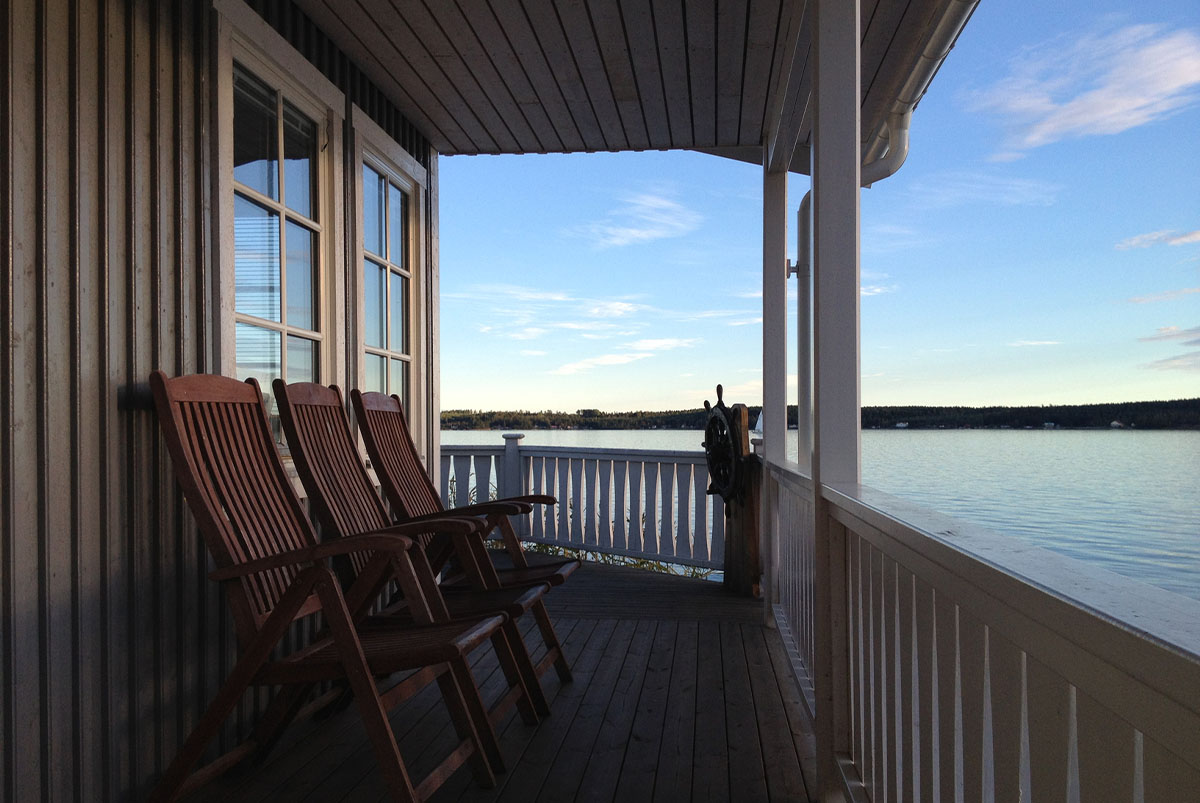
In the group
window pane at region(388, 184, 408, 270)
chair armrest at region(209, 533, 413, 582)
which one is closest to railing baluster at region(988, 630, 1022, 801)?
chair armrest at region(209, 533, 413, 582)

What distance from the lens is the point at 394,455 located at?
12.0ft

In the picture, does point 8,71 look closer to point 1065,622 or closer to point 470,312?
point 1065,622

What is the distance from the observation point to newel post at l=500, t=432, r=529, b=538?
689cm

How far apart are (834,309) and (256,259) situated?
1.96 m

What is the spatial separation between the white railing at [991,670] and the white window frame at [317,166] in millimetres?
1931

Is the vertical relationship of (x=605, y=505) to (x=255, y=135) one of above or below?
below

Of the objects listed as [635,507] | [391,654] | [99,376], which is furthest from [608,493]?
[99,376]

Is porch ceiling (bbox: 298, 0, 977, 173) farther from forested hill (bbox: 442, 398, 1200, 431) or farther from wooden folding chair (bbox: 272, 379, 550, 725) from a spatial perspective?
wooden folding chair (bbox: 272, 379, 550, 725)

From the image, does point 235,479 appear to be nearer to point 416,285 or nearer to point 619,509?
point 416,285

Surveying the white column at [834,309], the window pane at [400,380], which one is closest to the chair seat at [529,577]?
the white column at [834,309]

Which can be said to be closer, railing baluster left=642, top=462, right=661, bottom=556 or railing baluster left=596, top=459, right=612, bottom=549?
railing baluster left=642, top=462, right=661, bottom=556

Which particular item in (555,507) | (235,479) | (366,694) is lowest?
(555,507)

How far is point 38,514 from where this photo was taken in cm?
192

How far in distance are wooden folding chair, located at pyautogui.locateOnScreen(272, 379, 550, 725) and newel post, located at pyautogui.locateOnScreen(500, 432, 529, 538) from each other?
3.53 metres
